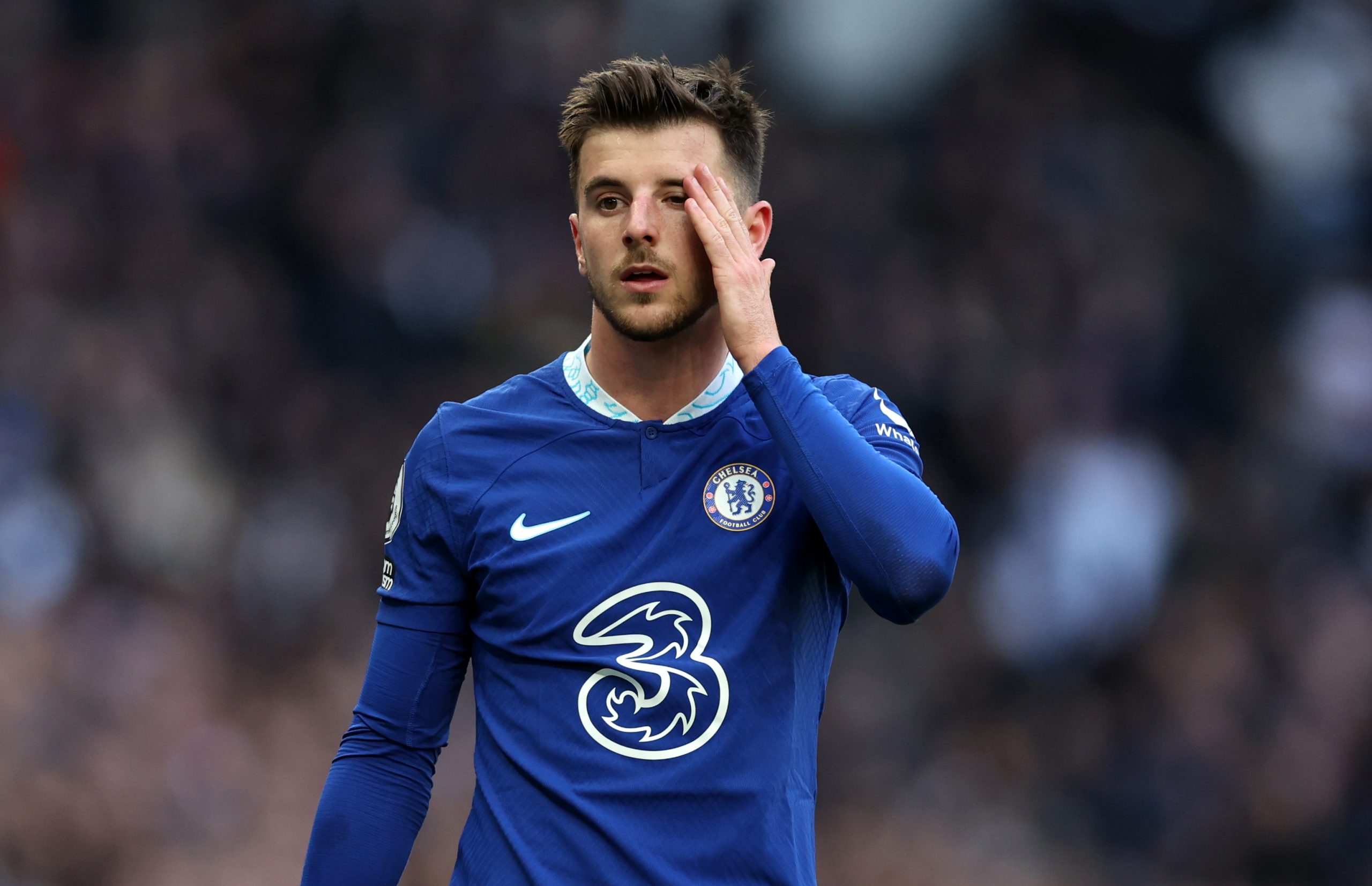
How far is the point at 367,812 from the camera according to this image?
8.62 ft

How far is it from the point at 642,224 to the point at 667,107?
22 centimetres

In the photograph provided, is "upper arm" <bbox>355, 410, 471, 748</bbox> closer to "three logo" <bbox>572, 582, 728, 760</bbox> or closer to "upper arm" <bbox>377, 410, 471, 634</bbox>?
"upper arm" <bbox>377, 410, 471, 634</bbox>

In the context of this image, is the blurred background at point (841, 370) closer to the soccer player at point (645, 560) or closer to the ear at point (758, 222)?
the soccer player at point (645, 560)

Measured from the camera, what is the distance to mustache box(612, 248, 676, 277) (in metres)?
2.55

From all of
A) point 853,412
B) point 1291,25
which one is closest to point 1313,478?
point 1291,25

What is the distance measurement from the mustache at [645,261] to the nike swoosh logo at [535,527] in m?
0.42

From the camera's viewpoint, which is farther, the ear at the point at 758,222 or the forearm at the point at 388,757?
the ear at the point at 758,222

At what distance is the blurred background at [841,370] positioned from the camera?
700 cm

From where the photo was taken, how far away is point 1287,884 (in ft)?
22.9

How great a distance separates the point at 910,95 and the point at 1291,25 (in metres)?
2.28

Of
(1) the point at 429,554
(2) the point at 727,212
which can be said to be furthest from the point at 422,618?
(2) the point at 727,212

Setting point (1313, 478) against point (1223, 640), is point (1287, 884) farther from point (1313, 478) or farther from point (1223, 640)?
point (1313, 478)

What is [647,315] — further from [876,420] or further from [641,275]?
[876,420]

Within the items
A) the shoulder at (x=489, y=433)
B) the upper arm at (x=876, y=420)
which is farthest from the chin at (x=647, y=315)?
the upper arm at (x=876, y=420)
